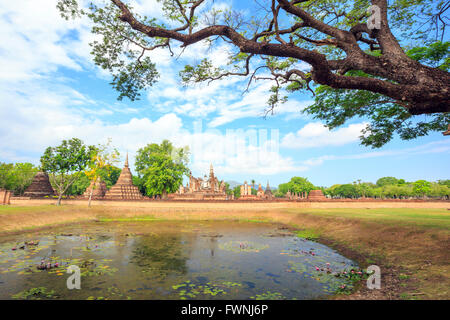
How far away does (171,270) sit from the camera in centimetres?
777

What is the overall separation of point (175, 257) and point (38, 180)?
41.7 metres

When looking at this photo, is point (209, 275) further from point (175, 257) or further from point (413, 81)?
point (413, 81)

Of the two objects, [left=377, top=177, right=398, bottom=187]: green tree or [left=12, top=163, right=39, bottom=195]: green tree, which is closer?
[left=12, top=163, right=39, bottom=195]: green tree

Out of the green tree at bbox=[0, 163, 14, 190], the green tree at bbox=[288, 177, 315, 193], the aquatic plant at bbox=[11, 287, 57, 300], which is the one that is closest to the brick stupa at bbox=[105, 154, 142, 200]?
the green tree at bbox=[0, 163, 14, 190]

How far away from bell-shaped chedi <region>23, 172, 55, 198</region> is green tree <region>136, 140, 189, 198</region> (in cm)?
1539

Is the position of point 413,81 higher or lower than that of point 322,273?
higher

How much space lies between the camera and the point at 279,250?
11148 mm

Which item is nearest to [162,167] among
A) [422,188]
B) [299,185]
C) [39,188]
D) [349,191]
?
[39,188]

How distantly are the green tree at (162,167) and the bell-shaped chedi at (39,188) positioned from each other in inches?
606

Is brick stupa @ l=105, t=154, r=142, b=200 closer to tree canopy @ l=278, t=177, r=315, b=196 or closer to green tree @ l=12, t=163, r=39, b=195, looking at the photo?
green tree @ l=12, t=163, r=39, b=195

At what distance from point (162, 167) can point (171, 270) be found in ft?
115

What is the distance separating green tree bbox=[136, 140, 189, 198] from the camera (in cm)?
4041

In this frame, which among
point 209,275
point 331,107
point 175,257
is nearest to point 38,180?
point 175,257
